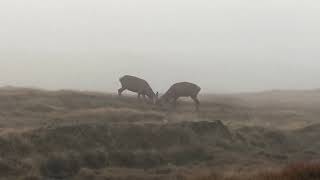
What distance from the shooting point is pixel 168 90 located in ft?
160

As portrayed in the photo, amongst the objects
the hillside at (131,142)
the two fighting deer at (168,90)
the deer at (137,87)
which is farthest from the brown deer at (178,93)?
the hillside at (131,142)

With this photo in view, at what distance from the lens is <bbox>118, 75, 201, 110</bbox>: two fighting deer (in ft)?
158

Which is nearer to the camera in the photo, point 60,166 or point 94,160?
point 60,166

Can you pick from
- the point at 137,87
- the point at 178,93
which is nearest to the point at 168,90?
the point at 178,93

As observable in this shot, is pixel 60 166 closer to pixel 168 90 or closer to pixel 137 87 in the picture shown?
pixel 168 90

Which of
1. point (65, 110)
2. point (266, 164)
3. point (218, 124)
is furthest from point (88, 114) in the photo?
point (266, 164)

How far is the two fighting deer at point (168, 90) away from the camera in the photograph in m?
48.2

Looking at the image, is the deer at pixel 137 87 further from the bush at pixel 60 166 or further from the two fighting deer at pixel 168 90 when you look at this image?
the bush at pixel 60 166

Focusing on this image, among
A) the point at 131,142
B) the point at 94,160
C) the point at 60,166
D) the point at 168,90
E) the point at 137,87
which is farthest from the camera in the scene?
the point at 137,87

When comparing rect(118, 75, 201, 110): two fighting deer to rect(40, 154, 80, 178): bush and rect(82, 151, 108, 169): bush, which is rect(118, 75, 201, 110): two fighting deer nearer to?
rect(82, 151, 108, 169): bush

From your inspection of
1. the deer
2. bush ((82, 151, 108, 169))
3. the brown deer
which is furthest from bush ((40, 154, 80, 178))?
the deer

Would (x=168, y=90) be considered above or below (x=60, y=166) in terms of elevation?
above

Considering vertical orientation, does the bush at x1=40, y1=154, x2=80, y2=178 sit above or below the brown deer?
below

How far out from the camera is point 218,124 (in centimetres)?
3506
